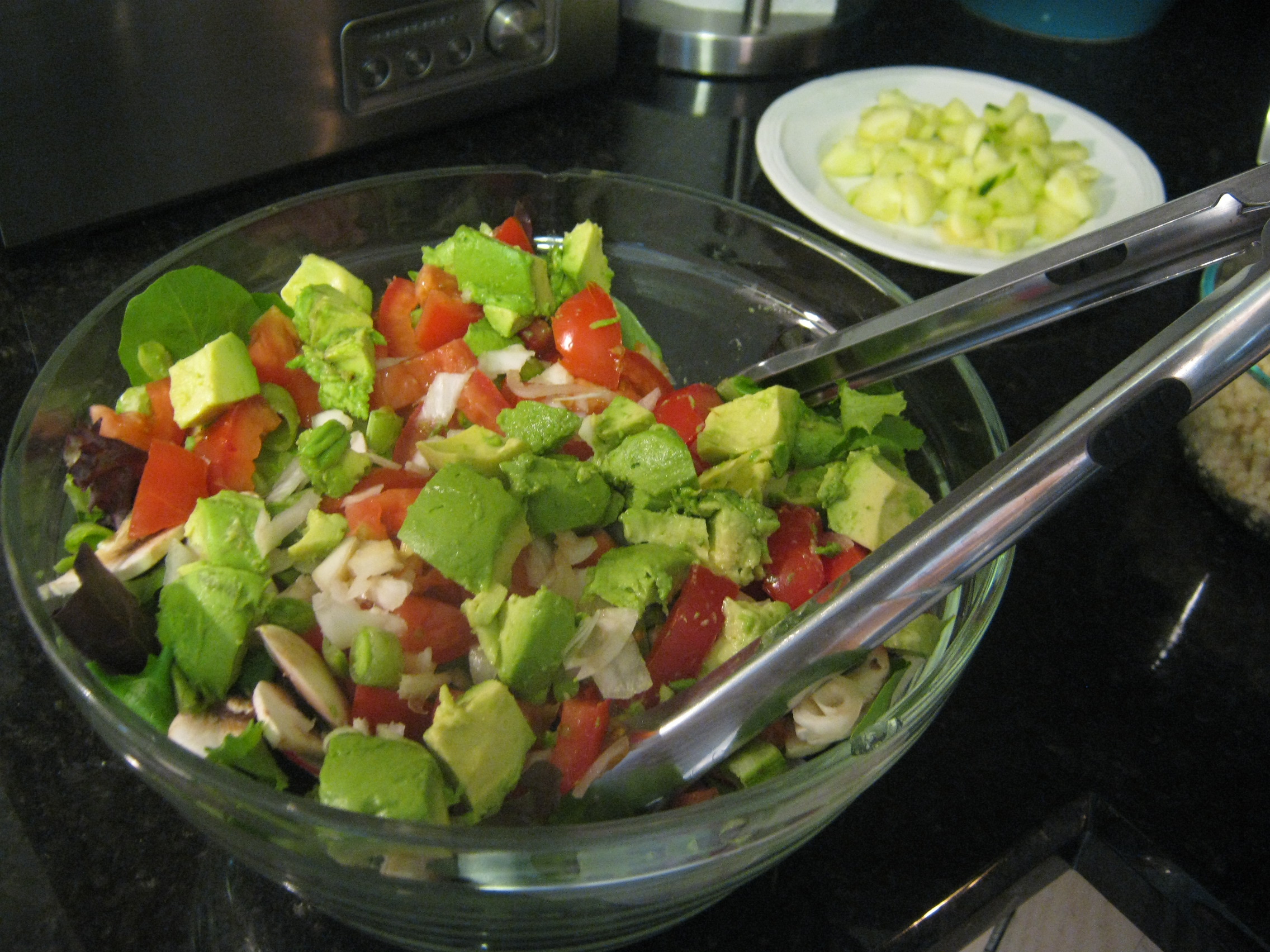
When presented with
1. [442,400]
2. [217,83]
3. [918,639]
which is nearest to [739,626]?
[918,639]

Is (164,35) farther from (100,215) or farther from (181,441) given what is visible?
(181,441)

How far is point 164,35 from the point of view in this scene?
51.7 inches

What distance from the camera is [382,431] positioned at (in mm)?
957

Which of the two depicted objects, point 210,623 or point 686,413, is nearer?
point 210,623

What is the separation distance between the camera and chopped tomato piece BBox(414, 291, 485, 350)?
1031mm

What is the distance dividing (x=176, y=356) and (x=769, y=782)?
693 millimetres

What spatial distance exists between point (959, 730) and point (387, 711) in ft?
1.80

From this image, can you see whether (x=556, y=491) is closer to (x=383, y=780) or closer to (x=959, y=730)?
(x=383, y=780)

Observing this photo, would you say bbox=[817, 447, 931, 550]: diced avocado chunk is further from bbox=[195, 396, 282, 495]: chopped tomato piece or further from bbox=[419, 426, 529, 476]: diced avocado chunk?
bbox=[195, 396, 282, 495]: chopped tomato piece

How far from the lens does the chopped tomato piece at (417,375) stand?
100 cm

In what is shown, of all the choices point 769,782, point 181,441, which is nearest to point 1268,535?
point 769,782

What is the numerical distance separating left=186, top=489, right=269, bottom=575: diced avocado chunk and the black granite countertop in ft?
0.77

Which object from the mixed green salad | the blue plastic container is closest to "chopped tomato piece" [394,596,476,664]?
the mixed green salad

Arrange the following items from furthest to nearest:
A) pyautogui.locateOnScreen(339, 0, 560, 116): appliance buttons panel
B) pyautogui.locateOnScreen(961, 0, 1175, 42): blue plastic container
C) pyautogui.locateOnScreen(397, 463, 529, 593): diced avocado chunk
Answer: pyautogui.locateOnScreen(961, 0, 1175, 42): blue plastic container → pyautogui.locateOnScreen(339, 0, 560, 116): appliance buttons panel → pyautogui.locateOnScreen(397, 463, 529, 593): diced avocado chunk
